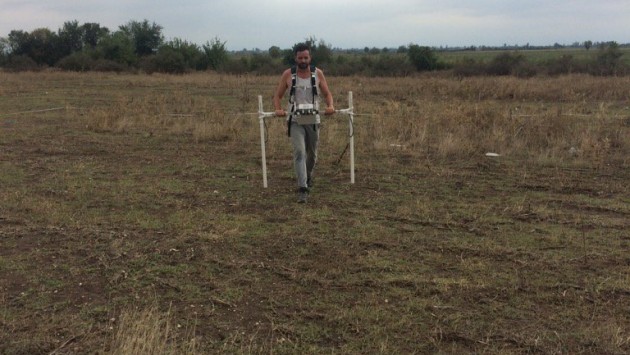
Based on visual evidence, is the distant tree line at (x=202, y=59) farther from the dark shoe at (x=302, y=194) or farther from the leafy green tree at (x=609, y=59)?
the dark shoe at (x=302, y=194)

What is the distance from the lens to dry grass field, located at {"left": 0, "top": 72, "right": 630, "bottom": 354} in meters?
3.50

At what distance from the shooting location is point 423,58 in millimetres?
44219

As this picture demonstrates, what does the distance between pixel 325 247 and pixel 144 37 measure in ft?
189

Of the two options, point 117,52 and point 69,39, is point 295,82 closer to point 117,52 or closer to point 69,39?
point 117,52

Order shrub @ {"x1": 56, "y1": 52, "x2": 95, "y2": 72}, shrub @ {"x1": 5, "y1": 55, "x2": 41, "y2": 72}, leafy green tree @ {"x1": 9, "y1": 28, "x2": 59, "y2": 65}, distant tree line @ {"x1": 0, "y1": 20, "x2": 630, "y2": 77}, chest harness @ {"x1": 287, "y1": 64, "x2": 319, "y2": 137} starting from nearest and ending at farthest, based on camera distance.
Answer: chest harness @ {"x1": 287, "y1": 64, "x2": 319, "y2": 137}, distant tree line @ {"x1": 0, "y1": 20, "x2": 630, "y2": 77}, shrub @ {"x1": 5, "y1": 55, "x2": 41, "y2": 72}, shrub @ {"x1": 56, "y1": 52, "x2": 95, "y2": 72}, leafy green tree @ {"x1": 9, "y1": 28, "x2": 59, "y2": 65}

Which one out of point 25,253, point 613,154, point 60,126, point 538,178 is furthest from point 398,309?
point 60,126

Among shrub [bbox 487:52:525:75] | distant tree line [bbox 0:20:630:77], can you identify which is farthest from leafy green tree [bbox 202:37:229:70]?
shrub [bbox 487:52:525:75]

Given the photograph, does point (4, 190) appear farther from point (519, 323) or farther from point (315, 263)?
point (519, 323)

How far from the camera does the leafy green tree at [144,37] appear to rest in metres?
57.3

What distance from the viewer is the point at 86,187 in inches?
288

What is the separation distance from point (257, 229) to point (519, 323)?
2.87 metres

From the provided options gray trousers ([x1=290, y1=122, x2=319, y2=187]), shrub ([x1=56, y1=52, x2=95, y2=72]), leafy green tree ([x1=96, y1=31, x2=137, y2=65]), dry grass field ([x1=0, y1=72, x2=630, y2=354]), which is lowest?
dry grass field ([x1=0, y1=72, x2=630, y2=354])

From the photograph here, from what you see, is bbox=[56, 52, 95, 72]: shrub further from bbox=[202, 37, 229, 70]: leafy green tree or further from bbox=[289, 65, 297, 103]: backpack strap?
bbox=[289, 65, 297, 103]: backpack strap

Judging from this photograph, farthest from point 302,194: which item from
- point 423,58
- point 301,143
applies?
point 423,58
